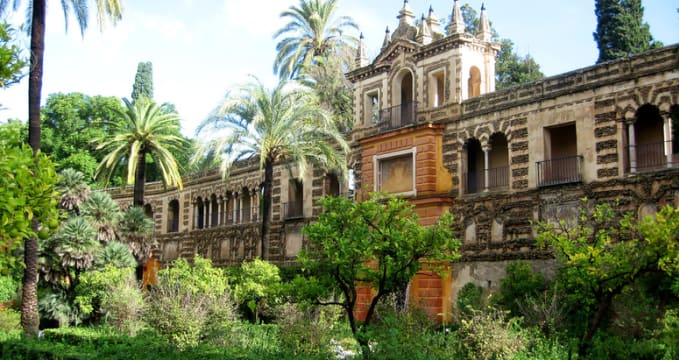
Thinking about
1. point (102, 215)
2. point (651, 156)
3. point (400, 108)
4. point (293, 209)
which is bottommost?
point (102, 215)

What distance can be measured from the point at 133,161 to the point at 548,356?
20.0 meters

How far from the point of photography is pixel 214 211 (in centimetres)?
4159

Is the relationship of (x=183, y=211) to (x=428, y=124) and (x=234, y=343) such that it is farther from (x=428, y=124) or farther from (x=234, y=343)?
(x=234, y=343)

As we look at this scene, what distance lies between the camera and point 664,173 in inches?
812

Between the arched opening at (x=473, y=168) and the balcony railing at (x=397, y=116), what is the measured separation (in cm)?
235

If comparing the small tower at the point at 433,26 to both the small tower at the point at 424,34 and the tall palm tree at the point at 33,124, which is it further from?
the tall palm tree at the point at 33,124

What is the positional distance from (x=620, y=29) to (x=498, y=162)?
10.5 m

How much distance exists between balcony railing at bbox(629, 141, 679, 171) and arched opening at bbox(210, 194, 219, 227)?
942 inches

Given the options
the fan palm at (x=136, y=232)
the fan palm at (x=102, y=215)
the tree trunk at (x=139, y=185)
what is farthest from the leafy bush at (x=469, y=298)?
the tree trunk at (x=139, y=185)

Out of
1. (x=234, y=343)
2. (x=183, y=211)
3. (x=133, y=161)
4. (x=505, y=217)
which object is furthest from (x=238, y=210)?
(x=234, y=343)

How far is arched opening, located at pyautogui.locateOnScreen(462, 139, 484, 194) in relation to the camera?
26.3m

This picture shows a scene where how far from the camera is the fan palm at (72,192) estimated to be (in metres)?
29.5

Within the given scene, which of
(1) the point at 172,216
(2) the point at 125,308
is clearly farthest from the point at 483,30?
(1) the point at 172,216

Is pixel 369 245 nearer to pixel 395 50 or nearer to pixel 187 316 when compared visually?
pixel 187 316
